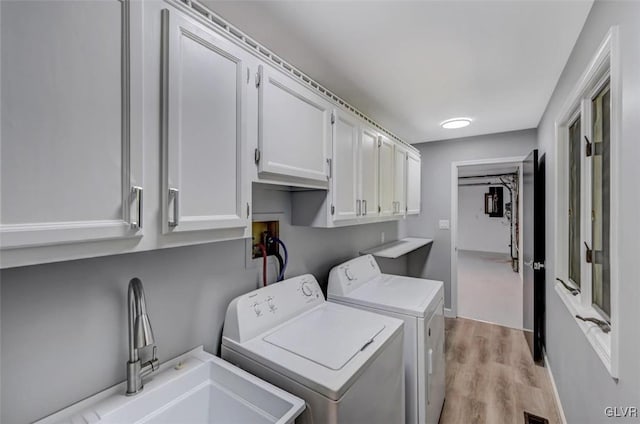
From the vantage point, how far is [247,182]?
1187mm

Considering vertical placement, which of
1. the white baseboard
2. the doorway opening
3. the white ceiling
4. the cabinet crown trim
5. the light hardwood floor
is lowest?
the light hardwood floor

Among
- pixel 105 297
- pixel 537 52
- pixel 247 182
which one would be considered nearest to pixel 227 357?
pixel 105 297

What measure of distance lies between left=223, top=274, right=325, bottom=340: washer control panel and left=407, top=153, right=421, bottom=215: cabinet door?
72.5 inches

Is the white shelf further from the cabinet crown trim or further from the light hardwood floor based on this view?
the cabinet crown trim

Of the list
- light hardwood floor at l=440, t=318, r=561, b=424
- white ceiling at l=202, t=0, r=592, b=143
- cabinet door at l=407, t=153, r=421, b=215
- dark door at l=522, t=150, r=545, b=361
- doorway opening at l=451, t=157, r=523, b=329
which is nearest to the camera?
white ceiling at l=202, t=0, r=592, b=143

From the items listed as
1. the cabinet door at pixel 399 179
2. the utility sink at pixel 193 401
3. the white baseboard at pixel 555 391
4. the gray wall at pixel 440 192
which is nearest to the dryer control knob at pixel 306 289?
the utility sink at pixel 193 401

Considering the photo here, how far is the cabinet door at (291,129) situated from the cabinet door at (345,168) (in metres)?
0.10

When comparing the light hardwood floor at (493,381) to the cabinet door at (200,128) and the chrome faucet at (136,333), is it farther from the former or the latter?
the cabinet door at (200,128)

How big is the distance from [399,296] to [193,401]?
1.36 metres

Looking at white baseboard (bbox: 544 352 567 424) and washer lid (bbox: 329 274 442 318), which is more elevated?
washer lid (bbox: 329 274 442 318)

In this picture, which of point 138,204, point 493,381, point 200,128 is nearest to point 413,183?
point 493,381

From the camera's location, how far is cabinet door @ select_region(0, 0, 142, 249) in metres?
0.62

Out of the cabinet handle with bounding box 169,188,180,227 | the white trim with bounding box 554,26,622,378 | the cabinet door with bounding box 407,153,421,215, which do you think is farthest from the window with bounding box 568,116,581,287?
the cabinet handle with bounding box 169,188,180,227

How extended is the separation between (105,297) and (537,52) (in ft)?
8.32
